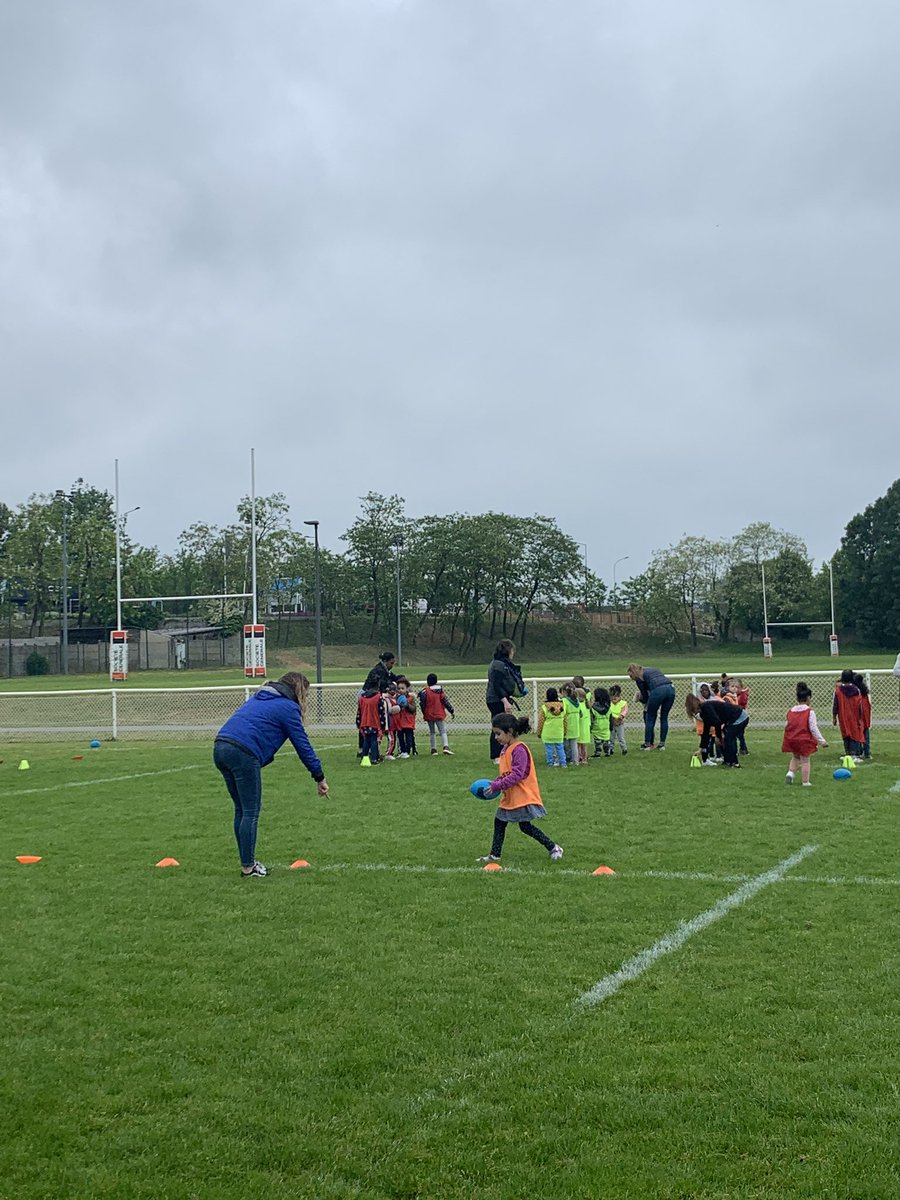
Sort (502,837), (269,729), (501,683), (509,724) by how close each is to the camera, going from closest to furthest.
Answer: (269,729) → (509,724) → (502,837) → (501,683)

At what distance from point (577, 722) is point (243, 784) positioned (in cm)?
936

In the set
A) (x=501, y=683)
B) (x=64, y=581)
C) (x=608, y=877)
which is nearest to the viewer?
(x=608, y=877)

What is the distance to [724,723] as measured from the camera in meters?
16.5

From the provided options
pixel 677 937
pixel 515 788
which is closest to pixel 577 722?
pixel 515 788

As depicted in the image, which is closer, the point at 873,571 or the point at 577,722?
the point at 577,722

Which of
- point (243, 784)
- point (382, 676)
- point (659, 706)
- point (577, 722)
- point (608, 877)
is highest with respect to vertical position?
point (382, 676)

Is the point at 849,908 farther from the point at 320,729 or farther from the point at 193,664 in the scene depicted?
the point at 193,664

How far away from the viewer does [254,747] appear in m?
8.71

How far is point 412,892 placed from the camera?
27.2ft

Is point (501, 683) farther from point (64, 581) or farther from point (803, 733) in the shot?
point (64, 581)

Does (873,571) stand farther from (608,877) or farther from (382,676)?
(608,877)

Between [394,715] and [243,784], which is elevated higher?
[243,784]

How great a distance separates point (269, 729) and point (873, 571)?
278 feet

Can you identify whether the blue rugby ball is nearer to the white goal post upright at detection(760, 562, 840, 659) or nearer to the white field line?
the white field line
